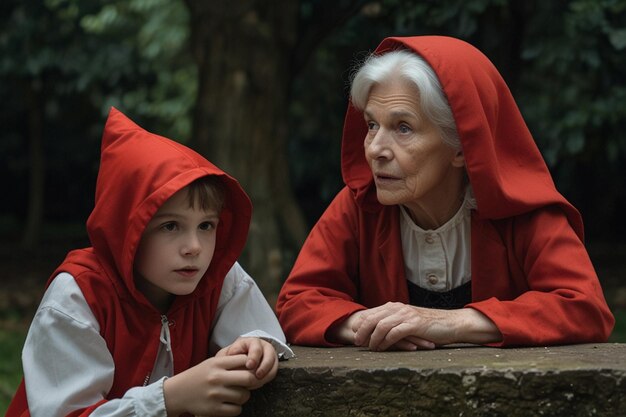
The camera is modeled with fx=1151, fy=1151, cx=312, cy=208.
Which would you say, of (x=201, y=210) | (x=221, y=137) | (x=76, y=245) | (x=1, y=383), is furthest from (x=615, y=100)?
(x=76, y=245)

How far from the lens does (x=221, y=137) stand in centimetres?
781

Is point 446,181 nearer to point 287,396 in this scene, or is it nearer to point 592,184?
point 287,396

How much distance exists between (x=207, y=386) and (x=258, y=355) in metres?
0.16

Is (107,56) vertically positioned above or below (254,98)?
above

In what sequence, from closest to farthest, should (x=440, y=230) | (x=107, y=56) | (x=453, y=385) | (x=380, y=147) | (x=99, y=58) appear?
(x=453, y=385) → (x=380, y=147) → (x=440, y=230) → (x=99, y=58) → (x=107, y=56)

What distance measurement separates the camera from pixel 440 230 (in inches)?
141

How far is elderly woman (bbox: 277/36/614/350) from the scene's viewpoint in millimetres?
3250

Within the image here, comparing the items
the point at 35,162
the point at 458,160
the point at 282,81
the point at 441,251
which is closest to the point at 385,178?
the point at 458,160

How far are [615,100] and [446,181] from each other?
4388 mm

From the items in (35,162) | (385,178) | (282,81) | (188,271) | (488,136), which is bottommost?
(35,162)

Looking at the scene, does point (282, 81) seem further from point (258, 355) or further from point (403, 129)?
point (258, 355)

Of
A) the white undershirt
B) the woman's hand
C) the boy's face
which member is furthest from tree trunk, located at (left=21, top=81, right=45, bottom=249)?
the woman's hand

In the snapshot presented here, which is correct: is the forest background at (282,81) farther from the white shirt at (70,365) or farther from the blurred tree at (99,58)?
the white shirt at (70,365)

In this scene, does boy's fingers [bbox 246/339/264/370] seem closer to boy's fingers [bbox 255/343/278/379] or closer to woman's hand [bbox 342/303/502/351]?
boy's fingers [bbox 255/343/278/379]
